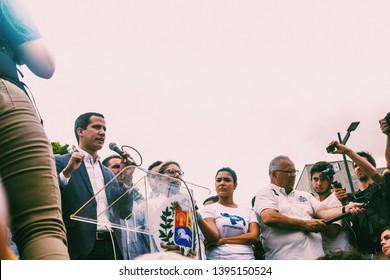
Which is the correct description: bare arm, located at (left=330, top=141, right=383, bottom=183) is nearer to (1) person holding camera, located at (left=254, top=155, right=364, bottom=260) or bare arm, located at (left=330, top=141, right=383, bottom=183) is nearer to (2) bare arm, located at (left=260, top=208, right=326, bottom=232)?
(1) person holding camera, located at (left=254, top=155, right=364, bottom=260)

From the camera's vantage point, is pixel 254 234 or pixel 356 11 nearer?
pixel 254 234

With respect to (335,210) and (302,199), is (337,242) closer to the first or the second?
(335,210)

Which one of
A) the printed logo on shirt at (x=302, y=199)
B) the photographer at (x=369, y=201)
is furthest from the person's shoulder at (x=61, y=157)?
the photographer at (x=369, y=201)

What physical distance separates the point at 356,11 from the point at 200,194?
1.22 meters

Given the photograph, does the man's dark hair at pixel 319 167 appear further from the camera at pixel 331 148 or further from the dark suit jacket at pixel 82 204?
the dark suit jacket at pixel 82 204

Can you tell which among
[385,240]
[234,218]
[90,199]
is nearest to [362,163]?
[385,240]

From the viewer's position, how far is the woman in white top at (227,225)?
2215mm

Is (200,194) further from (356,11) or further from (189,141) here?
→ (356,11)

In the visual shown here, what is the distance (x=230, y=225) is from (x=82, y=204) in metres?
0.73

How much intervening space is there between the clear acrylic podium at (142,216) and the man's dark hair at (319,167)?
34.7 inches

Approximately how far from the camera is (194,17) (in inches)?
96.7

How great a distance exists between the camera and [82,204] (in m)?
1.91
